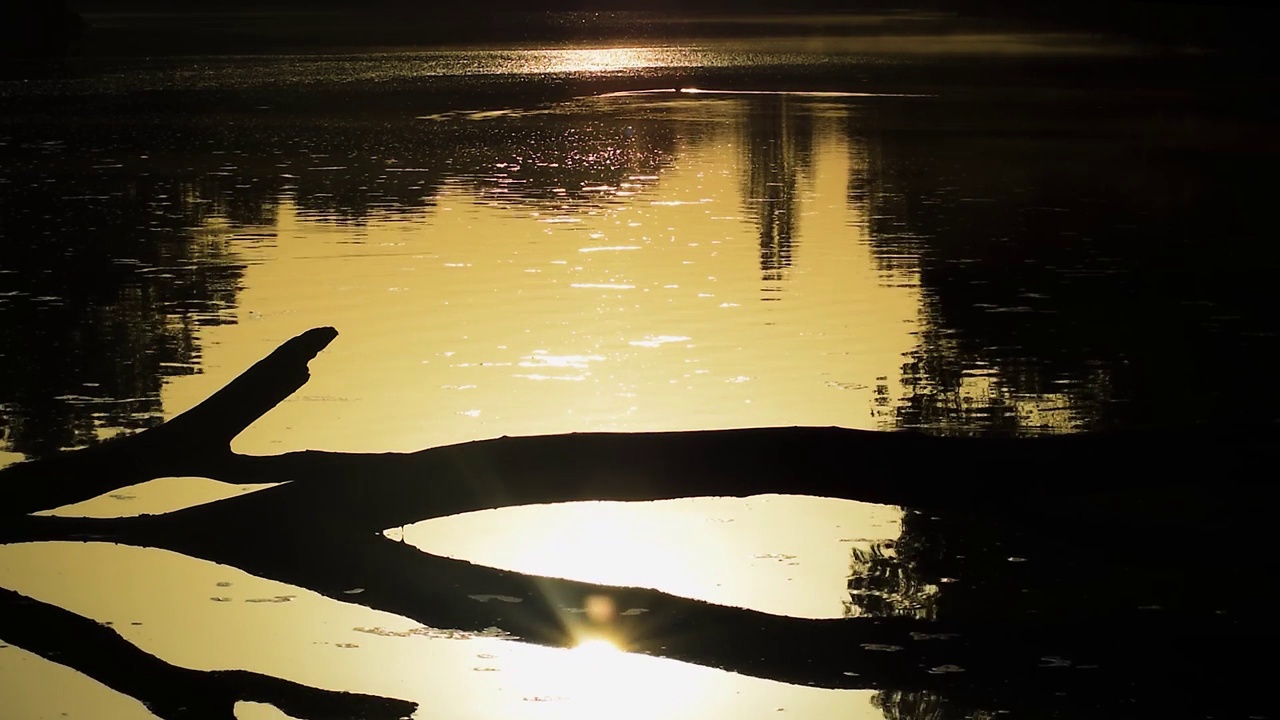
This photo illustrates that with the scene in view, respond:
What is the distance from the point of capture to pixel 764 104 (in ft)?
188

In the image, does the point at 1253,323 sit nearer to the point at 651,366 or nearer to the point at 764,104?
the point at 651,366

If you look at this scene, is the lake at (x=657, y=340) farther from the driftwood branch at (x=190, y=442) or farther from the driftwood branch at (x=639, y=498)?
the driftwood branch at (x=190, y=442)

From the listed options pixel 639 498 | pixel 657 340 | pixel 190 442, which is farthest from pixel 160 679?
pixel 657 340

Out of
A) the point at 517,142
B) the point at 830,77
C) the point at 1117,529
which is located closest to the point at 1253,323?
the point at 1117,529

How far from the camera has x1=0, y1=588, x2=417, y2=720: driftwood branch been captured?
8.44 m

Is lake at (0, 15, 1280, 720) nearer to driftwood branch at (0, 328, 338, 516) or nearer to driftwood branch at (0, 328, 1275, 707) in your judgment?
driftwood branch at (0, 328, 1275, 707)

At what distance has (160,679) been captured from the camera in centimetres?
901

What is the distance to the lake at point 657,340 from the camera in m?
9.16

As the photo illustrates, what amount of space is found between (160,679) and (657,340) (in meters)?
10.4

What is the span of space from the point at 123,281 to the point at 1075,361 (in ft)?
37.8

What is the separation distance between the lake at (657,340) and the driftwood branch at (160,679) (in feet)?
0.52

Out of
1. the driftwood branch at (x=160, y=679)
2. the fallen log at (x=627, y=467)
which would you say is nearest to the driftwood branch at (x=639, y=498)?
the fallen log at (x=627, y=467)

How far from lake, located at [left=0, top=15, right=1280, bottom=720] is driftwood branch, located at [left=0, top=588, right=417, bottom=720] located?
0.16m

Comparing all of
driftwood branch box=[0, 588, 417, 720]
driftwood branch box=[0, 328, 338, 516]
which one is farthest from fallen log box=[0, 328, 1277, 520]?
driftwood branch box=[0, 588, 417, 720]
